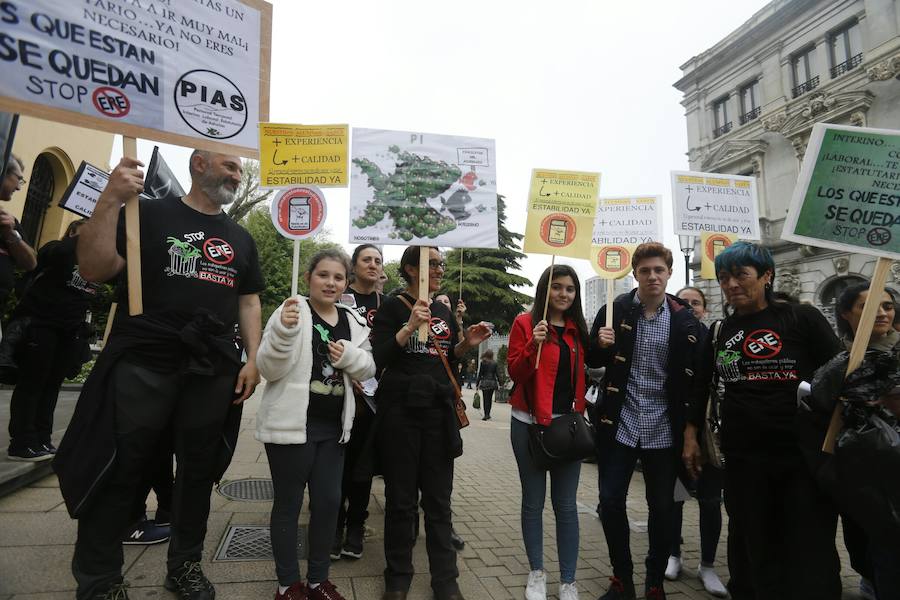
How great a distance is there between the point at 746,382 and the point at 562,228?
176 centimetres

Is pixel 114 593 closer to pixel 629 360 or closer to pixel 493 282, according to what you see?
pixel 629 360

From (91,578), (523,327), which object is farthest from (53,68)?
(523,327)

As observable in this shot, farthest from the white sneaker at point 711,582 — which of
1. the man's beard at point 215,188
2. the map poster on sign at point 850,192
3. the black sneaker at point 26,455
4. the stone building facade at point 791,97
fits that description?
the stone building facade at point 791,97

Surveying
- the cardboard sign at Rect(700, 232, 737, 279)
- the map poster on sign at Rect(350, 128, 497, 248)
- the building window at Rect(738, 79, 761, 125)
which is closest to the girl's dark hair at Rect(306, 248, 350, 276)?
the map poster on sign at Rect(350, 128, 497, 248)

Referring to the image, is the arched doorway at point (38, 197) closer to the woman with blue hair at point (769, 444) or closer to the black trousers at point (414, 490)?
the black trousers at point (414, 490)

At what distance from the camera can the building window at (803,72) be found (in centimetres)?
2165

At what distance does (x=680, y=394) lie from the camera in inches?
124

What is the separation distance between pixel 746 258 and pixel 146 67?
350 cm

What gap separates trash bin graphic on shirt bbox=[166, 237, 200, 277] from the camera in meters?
2.57

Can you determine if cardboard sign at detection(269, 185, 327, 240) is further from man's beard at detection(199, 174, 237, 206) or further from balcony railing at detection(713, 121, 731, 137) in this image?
balcony railing at detection(713, 121, 731, 137)

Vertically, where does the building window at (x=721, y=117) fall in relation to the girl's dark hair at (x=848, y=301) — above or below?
above

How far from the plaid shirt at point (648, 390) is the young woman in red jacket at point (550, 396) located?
325 mm

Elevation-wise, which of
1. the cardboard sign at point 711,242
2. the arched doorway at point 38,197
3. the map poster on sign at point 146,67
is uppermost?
the arched doorway at point 38,197

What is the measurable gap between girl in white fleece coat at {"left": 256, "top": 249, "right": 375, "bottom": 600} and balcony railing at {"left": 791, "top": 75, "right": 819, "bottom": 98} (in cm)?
2646
